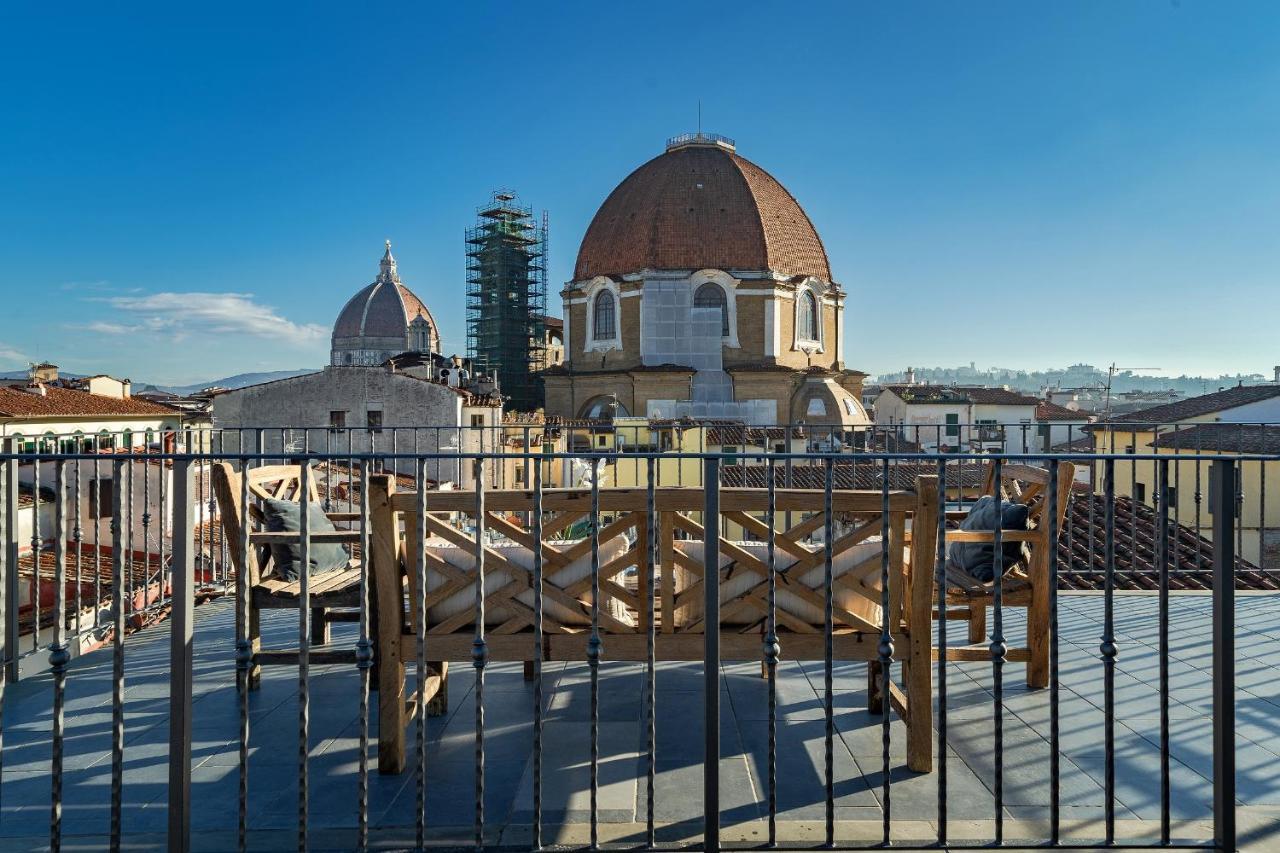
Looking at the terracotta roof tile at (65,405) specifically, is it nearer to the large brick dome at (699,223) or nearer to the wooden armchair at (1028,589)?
the large brick dome at (699,223)

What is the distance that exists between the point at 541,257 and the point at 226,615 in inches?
1884

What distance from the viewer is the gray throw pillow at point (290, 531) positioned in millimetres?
3707

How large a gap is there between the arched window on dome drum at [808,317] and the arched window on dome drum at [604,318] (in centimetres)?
778

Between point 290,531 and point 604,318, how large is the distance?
31.9 meters

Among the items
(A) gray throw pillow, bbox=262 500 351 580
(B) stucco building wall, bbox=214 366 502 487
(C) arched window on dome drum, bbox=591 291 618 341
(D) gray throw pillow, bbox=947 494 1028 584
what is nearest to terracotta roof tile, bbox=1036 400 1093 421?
(C) arched window on dome drum, bbox=591 291 618 341

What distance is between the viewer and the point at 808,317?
35219 mm

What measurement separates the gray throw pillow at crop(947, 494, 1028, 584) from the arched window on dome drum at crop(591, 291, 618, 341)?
31.2m

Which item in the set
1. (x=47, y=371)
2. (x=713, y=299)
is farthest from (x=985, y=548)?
(x=47, y=371)

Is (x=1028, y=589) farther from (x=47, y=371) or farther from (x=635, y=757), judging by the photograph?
(x=47, y=371)

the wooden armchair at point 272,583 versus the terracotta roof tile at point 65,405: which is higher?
the terracotta roof tile at point 65,405

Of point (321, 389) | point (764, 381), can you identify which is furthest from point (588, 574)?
point (764, 381)

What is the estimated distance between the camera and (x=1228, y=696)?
88.4 inches

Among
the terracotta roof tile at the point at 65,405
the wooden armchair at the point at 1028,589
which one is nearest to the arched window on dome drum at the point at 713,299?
the terracotta roof tile at the point at 65,405

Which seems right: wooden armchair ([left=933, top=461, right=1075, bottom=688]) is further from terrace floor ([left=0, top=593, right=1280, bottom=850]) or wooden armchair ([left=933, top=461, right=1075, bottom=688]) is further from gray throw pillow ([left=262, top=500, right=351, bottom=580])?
gray throw pillow ([left=262, top=500, right=351, bottom=580])
